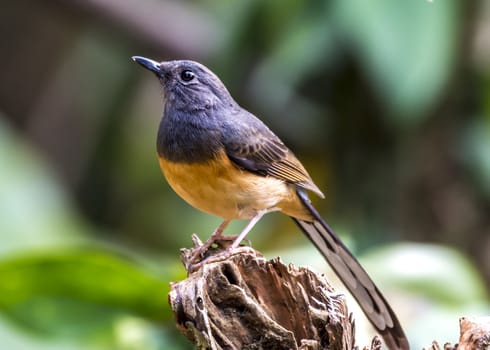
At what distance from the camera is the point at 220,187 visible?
4.21 meters

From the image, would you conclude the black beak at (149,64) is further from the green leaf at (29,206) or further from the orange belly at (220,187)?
the green leaf at (29,206)

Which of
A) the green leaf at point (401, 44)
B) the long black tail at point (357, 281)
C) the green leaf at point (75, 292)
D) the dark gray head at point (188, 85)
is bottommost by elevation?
the green leaf at point (75, 292)

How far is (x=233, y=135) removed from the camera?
4.45m

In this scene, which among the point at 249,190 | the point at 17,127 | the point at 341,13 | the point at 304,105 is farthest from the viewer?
the point at 17,127

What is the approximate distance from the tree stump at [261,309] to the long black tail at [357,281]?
3.02 ft

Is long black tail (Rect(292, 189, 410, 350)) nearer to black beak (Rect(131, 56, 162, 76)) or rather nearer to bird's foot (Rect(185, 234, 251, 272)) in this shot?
bird's foot (Rect(185, 234, 251, 272))

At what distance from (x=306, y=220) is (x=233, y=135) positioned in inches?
24.9

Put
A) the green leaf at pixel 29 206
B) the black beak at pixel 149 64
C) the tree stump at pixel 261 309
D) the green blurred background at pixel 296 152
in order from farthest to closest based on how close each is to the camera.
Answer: the green leaf at pixel 29 206 < the green blurred background at pixel 296 152 < the black beak at pixel 149 64 < the tree stump at pixel 261 309

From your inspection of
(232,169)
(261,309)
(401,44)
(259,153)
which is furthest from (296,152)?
(261,309)

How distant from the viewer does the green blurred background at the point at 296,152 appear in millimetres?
5055

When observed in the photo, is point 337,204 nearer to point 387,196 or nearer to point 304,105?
point 387,196

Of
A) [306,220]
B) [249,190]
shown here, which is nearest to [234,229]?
[306,220]

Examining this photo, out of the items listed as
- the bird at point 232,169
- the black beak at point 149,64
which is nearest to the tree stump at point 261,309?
the bird at point 232,169

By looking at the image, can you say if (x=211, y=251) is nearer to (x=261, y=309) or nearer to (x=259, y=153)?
(x=259, y=153)
